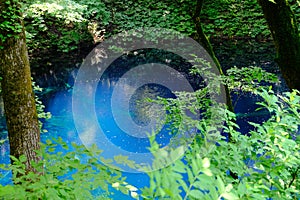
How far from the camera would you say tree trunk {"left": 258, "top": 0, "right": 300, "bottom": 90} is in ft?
6.05

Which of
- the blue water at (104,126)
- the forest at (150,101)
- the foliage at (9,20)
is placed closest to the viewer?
the forest at (150,101)

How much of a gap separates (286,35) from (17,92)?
6.61ft

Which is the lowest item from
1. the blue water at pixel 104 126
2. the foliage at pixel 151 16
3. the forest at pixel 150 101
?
the blue water at pixel 104 126

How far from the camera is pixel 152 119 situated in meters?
5.01

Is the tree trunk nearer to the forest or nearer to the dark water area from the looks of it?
the forest

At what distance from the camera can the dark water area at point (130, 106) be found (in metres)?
4.69

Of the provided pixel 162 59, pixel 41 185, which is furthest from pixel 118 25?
pixel 41 185

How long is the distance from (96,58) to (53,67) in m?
1.29

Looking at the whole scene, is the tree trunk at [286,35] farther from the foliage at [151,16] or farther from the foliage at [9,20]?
the foliage at [151,16]

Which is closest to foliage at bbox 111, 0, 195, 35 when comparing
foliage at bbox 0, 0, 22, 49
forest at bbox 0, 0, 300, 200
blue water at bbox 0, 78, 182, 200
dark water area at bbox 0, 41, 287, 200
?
forest at bbox 0, 0, 300, 200

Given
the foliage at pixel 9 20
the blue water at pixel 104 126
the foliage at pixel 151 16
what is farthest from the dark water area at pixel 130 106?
the foliage at pixel 9 20

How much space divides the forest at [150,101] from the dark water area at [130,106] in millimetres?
28

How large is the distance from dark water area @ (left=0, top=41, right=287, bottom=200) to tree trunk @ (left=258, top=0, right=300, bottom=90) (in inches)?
57.5

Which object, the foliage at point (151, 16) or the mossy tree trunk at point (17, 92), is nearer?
the mossy tree trunk at point (17, 92)
